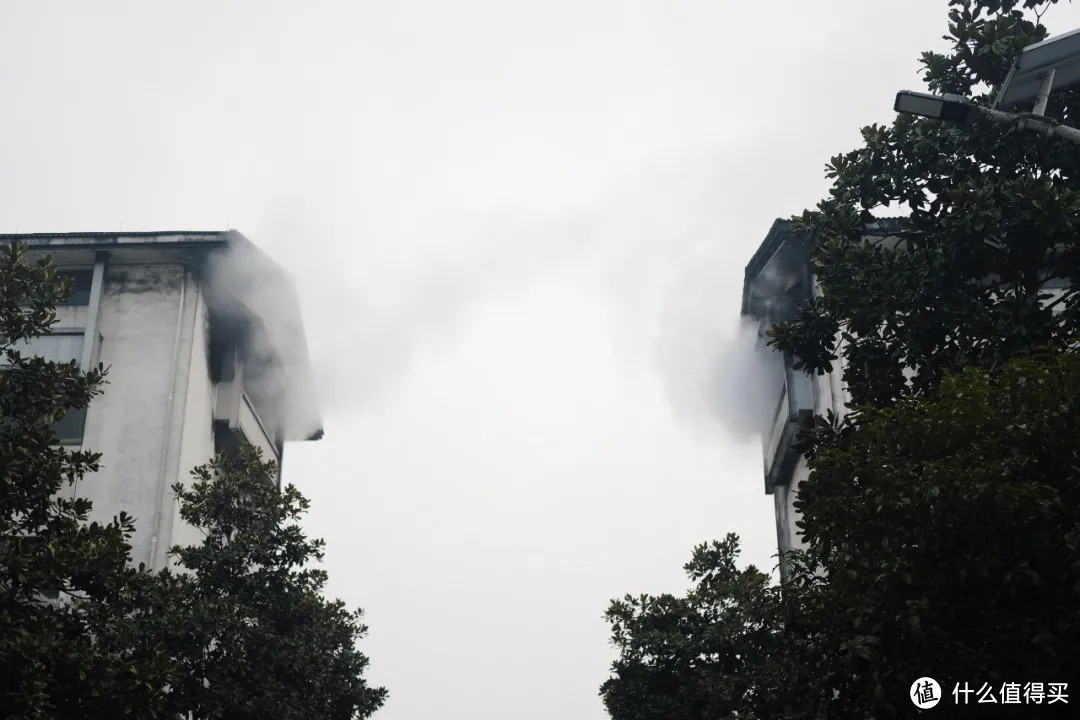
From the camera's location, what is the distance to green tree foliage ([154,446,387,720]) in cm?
2105

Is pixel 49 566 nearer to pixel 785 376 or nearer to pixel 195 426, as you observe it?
pixel 195 426

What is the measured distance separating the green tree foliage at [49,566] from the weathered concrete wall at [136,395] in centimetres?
1145

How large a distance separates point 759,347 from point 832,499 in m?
22.9

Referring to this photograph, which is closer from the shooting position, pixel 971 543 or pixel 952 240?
pixel 971 543

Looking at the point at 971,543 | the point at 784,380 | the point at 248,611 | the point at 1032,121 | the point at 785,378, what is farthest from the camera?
the point at 784,380

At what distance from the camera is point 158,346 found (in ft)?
100

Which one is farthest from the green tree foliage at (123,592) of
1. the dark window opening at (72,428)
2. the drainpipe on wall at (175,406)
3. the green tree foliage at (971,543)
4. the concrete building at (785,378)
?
the concrete building at (785,378)

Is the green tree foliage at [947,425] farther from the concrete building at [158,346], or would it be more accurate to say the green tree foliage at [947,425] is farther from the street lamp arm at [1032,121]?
the concrete building at [158,346]

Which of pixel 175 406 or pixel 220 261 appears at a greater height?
pixel 220 261

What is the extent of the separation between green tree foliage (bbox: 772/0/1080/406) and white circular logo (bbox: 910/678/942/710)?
4081mm

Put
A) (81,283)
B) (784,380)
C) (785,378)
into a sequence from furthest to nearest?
(784,380)
(81,283)
(785,378)

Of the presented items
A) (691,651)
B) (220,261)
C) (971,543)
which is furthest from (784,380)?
(971,543)

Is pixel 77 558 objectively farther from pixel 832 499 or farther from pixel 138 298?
pixel 138 298

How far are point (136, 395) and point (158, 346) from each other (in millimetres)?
1376
